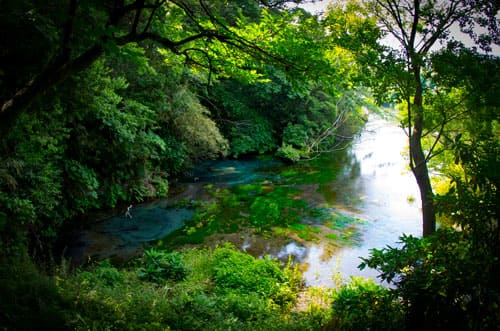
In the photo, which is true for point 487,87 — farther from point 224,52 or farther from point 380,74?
point 224,52

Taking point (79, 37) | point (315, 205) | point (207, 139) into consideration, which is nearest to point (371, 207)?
point (315, 205)

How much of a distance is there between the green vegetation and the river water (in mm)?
694

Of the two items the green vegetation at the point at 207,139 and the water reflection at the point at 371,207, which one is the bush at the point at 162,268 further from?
the water reflection at the point at 371,207

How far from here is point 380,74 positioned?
636cm

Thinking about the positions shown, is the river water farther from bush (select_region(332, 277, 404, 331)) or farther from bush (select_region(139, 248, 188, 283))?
bush (select_region(139, 248, 188, 283))

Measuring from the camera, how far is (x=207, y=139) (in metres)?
14.3

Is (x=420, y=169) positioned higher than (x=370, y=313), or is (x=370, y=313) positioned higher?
(x=420, y=169)

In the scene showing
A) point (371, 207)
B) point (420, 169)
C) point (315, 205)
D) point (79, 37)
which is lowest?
point (315, 205)

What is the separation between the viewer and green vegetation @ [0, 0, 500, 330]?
10.9 ft

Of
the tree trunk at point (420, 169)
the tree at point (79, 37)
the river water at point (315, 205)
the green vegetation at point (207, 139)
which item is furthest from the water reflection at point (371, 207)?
the tree at point (79, 37)

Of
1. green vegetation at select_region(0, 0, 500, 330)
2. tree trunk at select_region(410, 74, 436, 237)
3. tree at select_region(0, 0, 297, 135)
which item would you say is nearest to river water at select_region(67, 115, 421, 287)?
green vegetation at select_region(0, 0, 500, 330)

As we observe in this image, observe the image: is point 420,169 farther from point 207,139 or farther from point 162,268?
point 207,139

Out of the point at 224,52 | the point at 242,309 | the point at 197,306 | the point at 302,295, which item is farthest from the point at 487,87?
the point at 197,306

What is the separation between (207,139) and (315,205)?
551 centimetres
